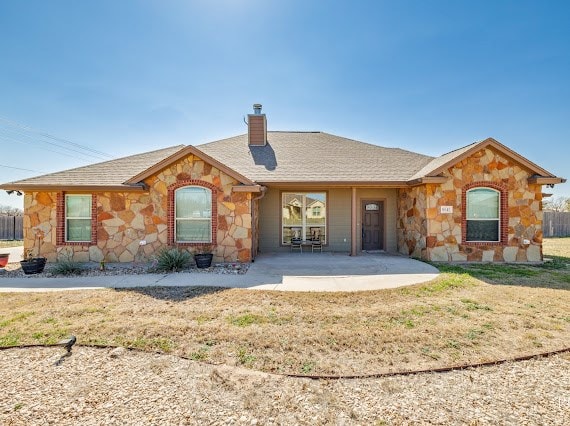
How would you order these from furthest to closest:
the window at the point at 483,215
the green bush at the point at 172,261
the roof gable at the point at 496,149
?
the window at the point at 483,215 → the roof gable at the point at 496,149 → the green bush at the point at 172,261

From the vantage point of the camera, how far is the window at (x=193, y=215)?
974cm

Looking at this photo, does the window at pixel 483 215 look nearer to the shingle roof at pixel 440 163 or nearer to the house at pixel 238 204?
the house at pixel 238 204

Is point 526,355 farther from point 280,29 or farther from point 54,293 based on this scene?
point 280,29

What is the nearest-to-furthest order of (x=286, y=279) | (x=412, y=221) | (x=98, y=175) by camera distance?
(x=286, y=279) < (x=98, y=175) < (x=412, y=221)

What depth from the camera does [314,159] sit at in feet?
42.0

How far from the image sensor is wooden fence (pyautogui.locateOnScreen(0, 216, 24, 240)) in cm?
1872

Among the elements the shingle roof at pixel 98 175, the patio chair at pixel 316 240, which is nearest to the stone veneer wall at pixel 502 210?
the patio chair at pixel 316 240

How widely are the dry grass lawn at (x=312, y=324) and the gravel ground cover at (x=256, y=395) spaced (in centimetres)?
30

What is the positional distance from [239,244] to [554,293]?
8.38 m

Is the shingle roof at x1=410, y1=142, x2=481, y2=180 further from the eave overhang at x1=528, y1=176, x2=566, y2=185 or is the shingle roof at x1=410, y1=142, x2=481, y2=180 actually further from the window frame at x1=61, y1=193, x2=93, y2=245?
the window frame at x1=61, y1=193, x2=93, y2=245

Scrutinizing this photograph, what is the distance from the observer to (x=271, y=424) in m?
2.52

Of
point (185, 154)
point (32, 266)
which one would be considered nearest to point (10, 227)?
point (32, 266)

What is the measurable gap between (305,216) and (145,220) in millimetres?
6295

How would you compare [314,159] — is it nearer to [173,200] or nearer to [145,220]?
[173,200]
